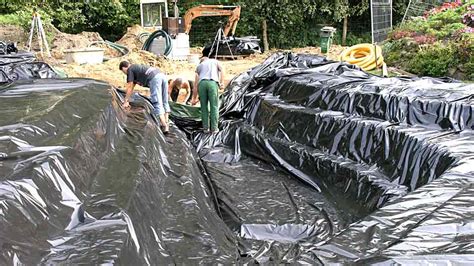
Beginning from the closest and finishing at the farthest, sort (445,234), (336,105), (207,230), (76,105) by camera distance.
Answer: (445,234) → (207,230) → (76,105) → (336,105)

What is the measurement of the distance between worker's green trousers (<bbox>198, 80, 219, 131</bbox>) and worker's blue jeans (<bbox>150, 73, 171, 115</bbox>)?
646mm

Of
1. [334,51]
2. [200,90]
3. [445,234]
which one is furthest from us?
[334,51]

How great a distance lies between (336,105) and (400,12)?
1597cm

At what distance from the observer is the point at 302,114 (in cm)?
589

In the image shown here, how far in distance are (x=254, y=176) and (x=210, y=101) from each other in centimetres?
195

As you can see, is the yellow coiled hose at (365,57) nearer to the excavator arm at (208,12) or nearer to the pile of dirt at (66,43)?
the excavator arm at (208,12)

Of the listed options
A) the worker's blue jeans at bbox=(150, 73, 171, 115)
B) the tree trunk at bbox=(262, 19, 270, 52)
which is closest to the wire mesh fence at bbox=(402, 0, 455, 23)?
the tree trunk at bbox=(262, 19, 270, 52)

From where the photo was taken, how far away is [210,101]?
22.7 ft

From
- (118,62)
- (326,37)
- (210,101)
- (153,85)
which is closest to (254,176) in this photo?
(210,101)

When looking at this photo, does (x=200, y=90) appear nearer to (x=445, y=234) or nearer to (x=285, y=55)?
(x=285, y=55)

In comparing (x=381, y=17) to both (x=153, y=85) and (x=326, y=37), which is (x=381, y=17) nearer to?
Answer: (x=326, y=37)

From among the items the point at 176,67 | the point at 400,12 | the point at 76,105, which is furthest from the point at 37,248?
the point at 400,12

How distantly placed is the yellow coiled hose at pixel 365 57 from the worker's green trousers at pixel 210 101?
4.08 m

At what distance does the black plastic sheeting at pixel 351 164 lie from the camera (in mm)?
2104
